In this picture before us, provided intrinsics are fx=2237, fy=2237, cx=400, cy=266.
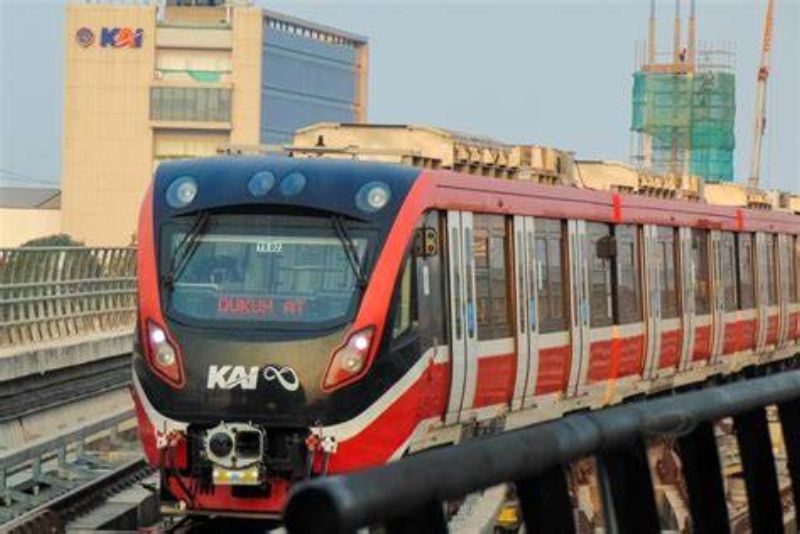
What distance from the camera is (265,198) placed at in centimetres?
1456

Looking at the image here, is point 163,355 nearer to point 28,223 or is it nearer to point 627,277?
point 627,277

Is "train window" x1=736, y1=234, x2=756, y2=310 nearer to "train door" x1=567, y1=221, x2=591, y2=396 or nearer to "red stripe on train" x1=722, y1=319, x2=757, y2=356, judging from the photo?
"red stripe on train" x1=722, y1=319, x2=757, y2=356

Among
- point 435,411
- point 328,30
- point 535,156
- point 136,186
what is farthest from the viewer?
point 328,30

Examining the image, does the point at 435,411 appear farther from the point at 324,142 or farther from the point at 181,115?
the point at 181,115

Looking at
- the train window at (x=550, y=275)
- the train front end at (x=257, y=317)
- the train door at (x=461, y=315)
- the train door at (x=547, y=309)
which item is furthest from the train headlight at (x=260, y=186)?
the train window at (x=550, y=275)

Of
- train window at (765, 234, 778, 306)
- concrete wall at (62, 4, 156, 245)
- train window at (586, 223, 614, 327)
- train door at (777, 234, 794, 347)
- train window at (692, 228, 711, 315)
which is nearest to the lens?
train window at (586, 223, 614, 327)

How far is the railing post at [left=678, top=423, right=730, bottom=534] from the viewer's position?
5.15m

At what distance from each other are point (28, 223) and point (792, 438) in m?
190

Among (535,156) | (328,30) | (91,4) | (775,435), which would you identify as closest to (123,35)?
(91,4)

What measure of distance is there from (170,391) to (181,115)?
6622 inches

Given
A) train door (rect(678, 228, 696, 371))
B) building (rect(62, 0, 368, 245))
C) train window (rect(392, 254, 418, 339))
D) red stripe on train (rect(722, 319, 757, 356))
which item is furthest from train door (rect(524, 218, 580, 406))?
building (rect(62, 0, 368, 245))

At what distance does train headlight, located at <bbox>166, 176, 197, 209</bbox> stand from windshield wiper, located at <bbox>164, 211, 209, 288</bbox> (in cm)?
16

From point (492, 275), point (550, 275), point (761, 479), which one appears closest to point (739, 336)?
point (550, 275)

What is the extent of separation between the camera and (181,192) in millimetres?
14648
